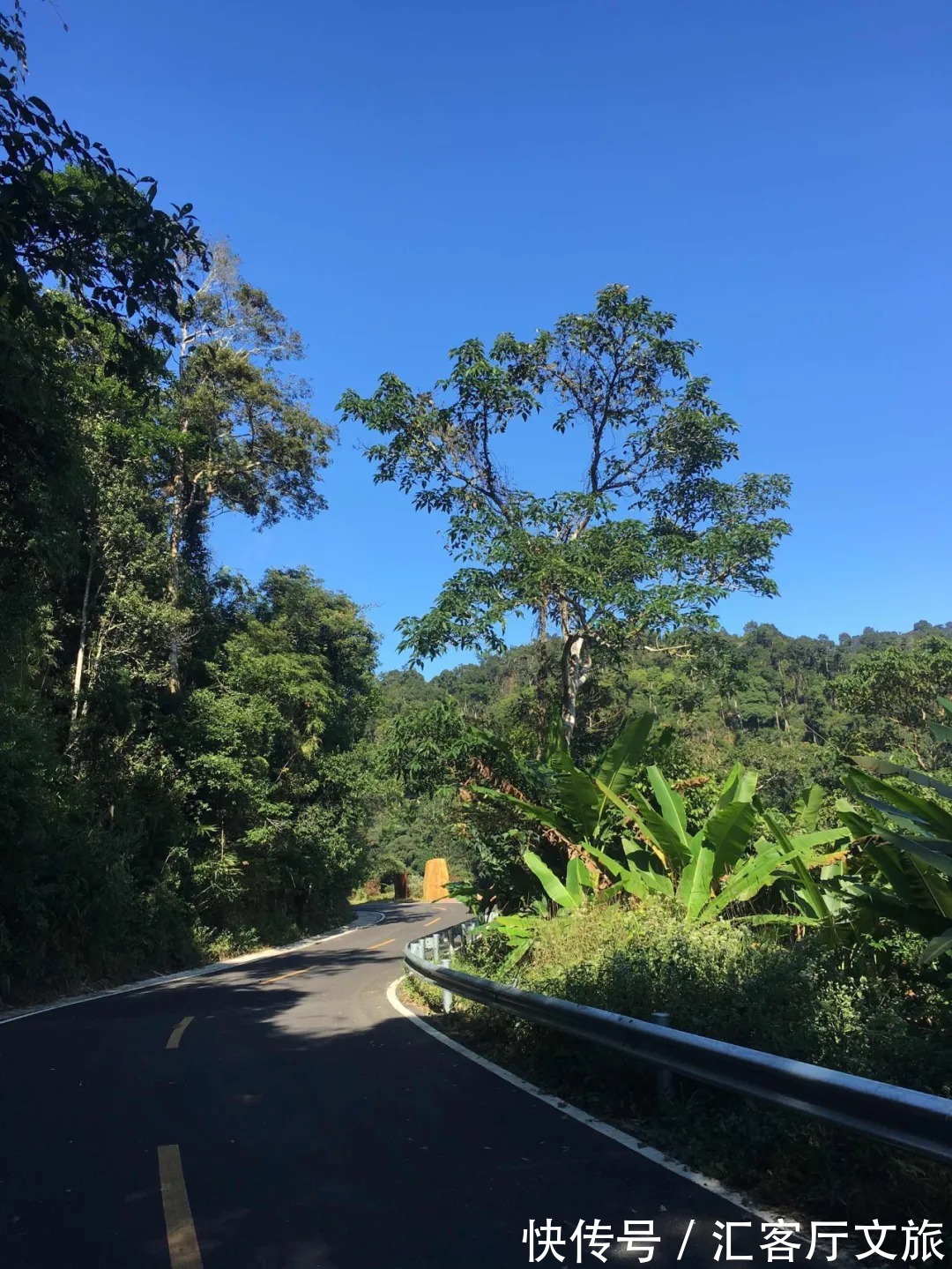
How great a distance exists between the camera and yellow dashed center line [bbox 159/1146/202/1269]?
3.83 m

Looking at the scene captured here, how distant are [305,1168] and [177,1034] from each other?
20.1ft

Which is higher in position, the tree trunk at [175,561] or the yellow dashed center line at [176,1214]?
the tree trunk at [175,561]

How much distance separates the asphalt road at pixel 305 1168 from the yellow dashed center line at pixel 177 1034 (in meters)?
0.23

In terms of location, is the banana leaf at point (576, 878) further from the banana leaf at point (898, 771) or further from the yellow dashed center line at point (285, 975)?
the yellow dashed center line at point (285, 975)

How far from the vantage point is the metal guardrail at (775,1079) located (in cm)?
324

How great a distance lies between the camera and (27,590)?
13.6m

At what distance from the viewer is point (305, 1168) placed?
16.4ft

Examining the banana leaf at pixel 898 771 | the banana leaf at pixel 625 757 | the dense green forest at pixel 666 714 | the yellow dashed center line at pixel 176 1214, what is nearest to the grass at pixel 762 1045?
the banana leaf at pixel 898 771

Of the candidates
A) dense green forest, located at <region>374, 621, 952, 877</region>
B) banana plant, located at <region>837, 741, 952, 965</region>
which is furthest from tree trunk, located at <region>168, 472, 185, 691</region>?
banana plant, located at <region>837, 741, 952, 965</region>

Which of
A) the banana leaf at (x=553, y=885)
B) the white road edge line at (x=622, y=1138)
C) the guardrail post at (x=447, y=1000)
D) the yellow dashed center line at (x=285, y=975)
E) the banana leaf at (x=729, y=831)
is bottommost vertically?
the yellow dashed center line at (x=285, y=975)

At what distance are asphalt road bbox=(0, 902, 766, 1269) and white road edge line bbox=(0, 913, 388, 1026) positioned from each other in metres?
4.94

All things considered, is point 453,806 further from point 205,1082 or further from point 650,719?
point 205,1082

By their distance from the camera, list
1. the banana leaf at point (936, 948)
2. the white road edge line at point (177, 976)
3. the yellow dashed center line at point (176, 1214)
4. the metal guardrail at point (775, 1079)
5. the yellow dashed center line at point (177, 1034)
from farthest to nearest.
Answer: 1. the white road edge line at point (177, 976)
2. the yellow dashed center line at point (177, 1034)
3. the banana leaf at point (936, 948)
4. the yellow dashed center line at point (176, 1214)
5. the metal guardrail at point (775, 1079)

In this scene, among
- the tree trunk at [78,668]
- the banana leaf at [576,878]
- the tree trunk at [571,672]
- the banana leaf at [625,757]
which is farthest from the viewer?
the tree trunk at [78,668]
